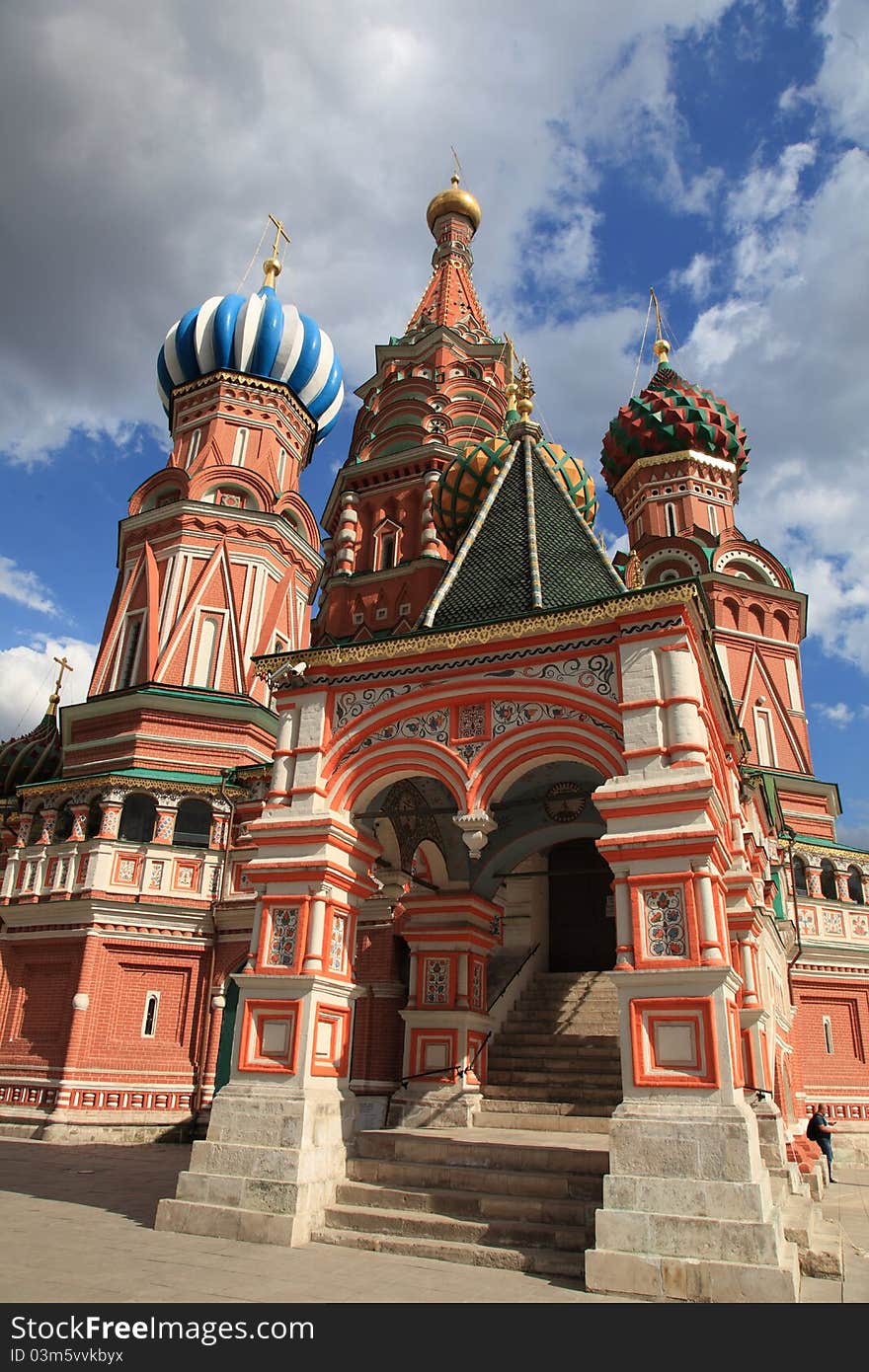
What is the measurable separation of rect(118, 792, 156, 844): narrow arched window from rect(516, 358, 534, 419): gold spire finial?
9.29 metres

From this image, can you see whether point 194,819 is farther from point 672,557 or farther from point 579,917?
point 672,557

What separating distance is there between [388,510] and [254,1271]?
591 inches

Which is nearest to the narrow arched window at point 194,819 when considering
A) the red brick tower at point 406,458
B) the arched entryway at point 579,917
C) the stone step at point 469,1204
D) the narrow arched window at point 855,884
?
the red brick tower at point 406,458

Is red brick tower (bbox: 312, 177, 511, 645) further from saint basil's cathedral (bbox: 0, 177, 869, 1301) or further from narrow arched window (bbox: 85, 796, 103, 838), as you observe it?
narrow arched window (bbox: 85, 796, 103, 838)

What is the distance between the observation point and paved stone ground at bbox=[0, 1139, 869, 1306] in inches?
201

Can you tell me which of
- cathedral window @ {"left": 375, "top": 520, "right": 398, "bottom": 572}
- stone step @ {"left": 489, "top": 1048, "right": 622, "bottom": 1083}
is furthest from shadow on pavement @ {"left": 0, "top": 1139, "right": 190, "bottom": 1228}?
cathedral window @ {"left": 375, "top": 520, "right": 398, "bottom": 572}

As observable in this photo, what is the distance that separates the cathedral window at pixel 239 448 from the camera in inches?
843

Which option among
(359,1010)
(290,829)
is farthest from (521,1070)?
(290,829)

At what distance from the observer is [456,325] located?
22875mm

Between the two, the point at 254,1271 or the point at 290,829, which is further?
the point at 290,829

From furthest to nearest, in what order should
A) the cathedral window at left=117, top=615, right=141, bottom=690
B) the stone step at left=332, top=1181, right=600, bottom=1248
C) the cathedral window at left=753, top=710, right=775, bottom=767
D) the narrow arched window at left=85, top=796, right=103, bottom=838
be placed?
the cathedral window at left=117, top=615, right=141, bottom=690
the cathedral window at left=753, top=710, right=775, bottom=767
the narrow arched window at left=85, top=796, right=103, bottom=838
the stone step at left=332, top=1181, right=600, bottom=1248

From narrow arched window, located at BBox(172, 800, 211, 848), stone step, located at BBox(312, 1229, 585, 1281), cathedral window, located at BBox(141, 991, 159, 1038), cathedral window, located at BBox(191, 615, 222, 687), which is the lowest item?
stone step, located at BBox(312, 1229, 585, 1281)

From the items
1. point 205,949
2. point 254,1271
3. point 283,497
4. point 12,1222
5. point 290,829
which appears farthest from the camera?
point 283,497

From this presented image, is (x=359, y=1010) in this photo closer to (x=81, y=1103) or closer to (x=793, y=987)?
(x=81, y=1103)
